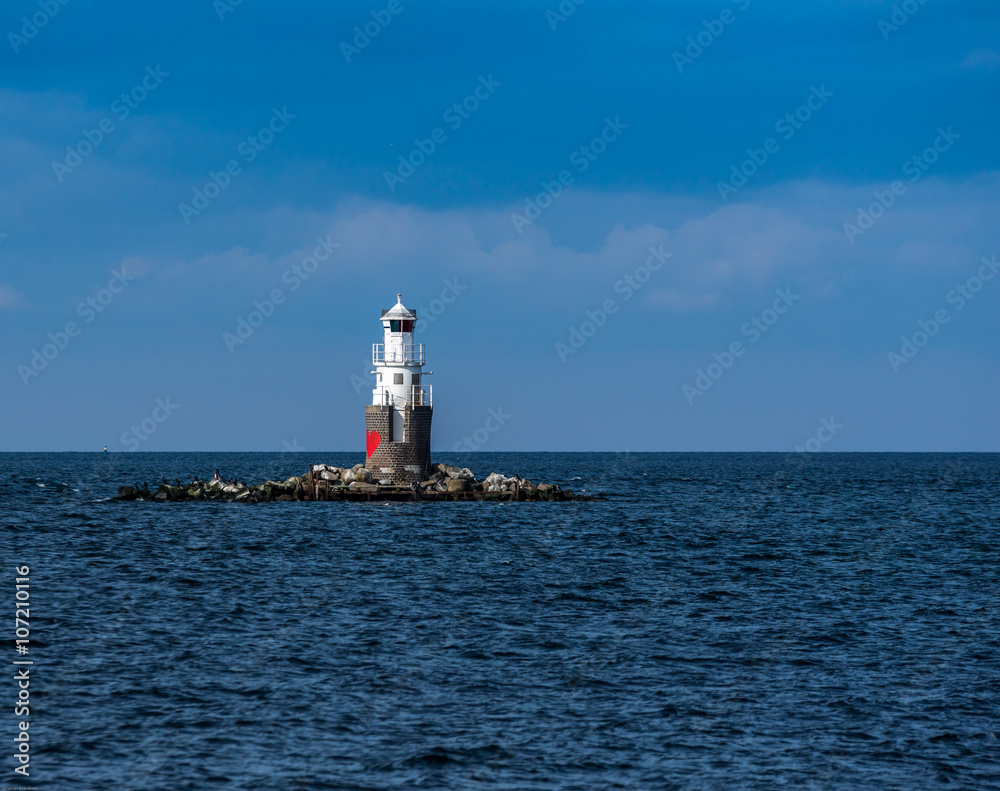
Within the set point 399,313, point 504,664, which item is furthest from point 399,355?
point 504,664

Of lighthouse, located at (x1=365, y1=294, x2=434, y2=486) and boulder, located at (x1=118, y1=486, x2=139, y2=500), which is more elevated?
lighthouse, located at (x1=365, y1=294, x2=434, y2=486)

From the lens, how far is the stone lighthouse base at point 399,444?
63.4m

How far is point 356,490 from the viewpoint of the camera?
65.7 metres

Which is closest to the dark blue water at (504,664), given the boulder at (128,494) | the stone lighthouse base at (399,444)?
the stone lighthouse base at (399,444)

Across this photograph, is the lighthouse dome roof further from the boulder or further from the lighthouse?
the boulder

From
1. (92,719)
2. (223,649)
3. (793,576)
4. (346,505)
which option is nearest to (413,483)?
(346,505)

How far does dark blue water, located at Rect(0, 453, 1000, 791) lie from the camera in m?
17.4

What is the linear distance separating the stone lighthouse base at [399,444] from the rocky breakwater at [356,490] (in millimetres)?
734

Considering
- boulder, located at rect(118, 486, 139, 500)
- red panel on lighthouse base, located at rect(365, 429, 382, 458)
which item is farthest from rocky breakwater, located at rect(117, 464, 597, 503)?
red panel on lighthouse base, located at rect(365, 429, 382, 458)

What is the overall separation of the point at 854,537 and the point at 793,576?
1838 cm

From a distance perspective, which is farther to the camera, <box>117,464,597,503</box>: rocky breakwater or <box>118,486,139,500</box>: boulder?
<box>118,486,139,500</box>: boulder

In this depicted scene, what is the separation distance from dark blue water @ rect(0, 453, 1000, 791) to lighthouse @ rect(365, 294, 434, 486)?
46.3ft

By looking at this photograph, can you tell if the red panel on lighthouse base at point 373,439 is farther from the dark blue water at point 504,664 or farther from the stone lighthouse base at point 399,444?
the dark blue water at point 504,664

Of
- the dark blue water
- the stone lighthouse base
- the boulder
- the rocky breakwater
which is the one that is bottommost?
the dark blue water
